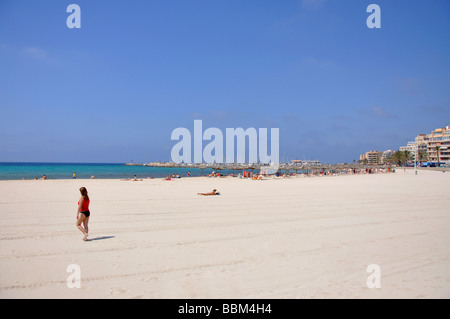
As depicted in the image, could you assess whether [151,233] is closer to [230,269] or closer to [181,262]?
[181,262]

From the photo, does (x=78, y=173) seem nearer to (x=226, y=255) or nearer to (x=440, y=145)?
(x=226, y=255)

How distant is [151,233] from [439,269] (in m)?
6.38

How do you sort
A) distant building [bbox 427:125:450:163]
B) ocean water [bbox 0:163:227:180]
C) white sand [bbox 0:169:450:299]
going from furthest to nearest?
distant building [bbox 427:125:450:163] < ocean water [bbox 0:163:227:180] < white sand [bbox 0:169:450:299]

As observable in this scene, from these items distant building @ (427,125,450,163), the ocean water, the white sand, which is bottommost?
the white sand

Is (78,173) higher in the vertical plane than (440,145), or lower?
lower

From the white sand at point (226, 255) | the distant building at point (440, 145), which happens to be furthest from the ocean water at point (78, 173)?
the distant building at point (440, 145)

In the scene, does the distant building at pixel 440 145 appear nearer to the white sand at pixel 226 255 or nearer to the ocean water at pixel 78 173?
the ocean water at pixel 78 173

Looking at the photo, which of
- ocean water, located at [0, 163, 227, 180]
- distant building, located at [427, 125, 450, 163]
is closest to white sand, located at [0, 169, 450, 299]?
ocean water, located at [0, 163, 227, 180]

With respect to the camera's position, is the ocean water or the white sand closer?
the white sand

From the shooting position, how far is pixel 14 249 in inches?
245

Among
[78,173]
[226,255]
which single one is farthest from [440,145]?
[226,255]

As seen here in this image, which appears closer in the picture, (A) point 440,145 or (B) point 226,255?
(B) point 226,255

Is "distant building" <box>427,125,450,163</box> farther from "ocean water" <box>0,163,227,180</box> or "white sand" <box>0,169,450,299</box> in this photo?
"white sand" <box>0,169,450,299</box>
